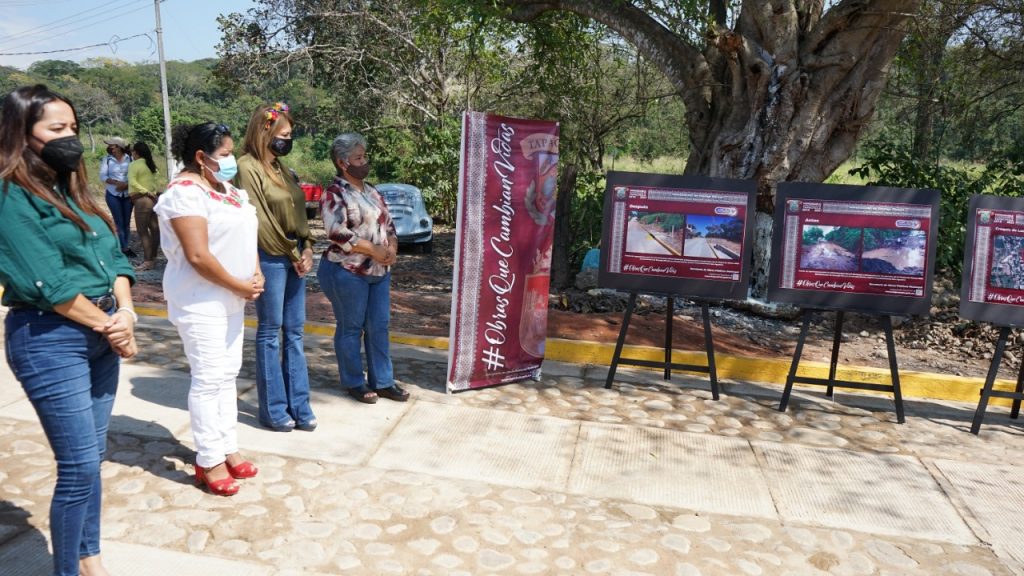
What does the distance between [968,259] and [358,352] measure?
4.41 metres

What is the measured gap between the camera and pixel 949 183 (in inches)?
452

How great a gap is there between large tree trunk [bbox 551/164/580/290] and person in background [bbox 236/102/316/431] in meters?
6.18

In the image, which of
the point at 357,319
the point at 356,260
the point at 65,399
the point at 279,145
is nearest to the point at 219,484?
the point at 65,399

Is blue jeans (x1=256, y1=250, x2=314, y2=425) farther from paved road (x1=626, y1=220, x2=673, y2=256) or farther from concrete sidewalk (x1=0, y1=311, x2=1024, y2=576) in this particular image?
paved road (x1=626, y1=220, x2=673, y2=256)

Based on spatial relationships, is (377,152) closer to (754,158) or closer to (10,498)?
(754,158)

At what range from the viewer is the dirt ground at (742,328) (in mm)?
8117

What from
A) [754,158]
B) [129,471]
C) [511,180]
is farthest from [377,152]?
[129,471]

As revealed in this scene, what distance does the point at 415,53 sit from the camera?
813 inches

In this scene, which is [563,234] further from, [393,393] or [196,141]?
[196,141]

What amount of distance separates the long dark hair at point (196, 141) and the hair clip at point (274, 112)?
65 centimetres

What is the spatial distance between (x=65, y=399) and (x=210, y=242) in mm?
1151

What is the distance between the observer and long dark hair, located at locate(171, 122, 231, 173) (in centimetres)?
397

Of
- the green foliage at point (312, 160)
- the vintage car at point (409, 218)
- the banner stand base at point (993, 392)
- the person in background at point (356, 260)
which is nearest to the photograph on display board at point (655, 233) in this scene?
the person in background at point (356, 260)

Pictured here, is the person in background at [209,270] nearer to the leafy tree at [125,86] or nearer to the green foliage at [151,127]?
the green foliage at [151,127]
